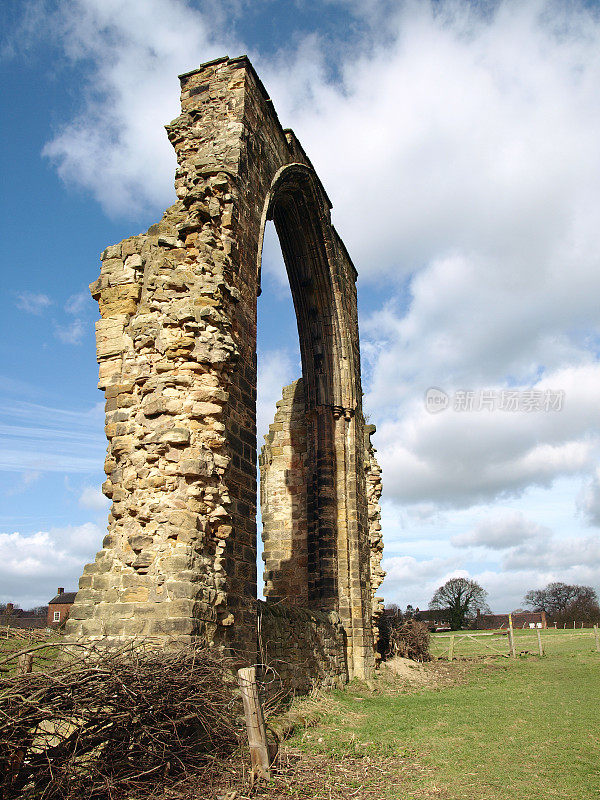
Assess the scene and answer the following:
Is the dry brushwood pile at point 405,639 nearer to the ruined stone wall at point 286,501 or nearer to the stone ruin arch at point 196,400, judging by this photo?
the ruined stone wall at point 286,501

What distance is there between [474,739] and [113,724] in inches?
168

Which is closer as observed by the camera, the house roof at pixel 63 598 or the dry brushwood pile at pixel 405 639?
the dry brushwood pile at pixel 405 639

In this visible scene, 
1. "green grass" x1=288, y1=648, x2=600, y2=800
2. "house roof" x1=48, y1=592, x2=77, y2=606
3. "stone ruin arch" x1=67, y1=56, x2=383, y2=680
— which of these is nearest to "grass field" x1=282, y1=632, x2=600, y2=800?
"green grass" x1=288, y1=648, x2=600, y2=800

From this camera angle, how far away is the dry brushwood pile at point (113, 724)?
3.43m

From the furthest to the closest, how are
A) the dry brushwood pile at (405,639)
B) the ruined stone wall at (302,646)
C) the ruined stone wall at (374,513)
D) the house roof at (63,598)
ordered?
the house roof at (63,598) → the dry brushwood pile at (405,639) → the ruined stone wall at (374,513) → the ruined stone wall at (302,646)

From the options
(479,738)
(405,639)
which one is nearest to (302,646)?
(479,738)

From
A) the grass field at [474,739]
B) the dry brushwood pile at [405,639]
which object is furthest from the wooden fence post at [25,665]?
the dry brushwood pile at [405,639]

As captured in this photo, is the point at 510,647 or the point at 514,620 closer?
the point at 510,647

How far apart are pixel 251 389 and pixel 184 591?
3.00m

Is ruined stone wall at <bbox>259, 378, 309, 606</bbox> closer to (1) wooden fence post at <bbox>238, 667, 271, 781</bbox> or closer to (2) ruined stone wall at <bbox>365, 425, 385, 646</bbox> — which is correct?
(2) ruined stone wall at <bbox>365, 425, 385, 646</bbox>

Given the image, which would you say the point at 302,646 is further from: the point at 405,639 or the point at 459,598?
the point at 459,598

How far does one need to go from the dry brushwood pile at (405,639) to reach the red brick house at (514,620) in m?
23.8

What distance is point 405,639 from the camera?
16094 mm

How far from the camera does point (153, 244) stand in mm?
7273
